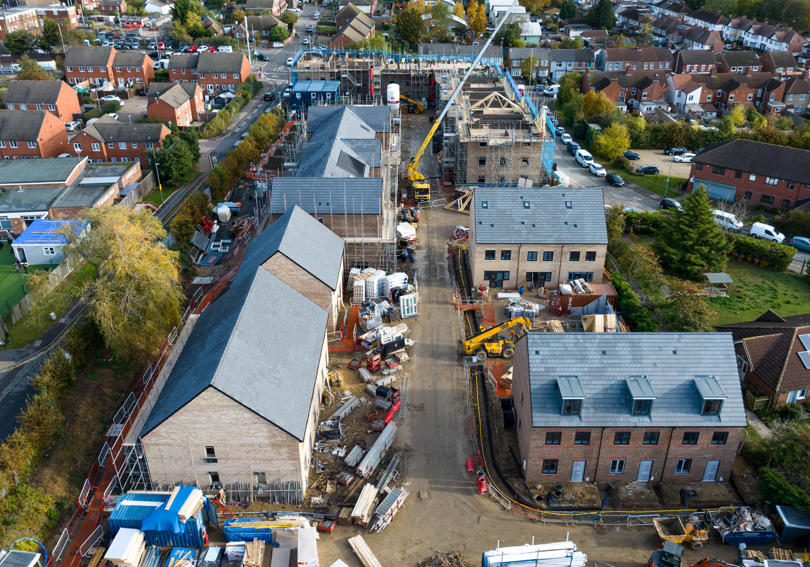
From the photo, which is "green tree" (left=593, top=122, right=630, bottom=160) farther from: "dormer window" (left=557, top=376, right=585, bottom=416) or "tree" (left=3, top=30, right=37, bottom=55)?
"tree" (left=3, top=30, right=37, bottom=55)

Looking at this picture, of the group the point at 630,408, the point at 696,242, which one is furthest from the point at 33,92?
the point at 630,408

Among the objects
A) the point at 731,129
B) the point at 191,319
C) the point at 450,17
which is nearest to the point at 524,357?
the point at 191,319

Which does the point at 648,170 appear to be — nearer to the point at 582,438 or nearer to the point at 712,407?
the point at 712,407

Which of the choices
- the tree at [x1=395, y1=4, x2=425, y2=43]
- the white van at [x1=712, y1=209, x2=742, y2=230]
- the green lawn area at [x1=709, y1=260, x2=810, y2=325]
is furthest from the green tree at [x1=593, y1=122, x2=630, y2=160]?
the tree at [x1=395, y1=4, x2=425, y2=43]

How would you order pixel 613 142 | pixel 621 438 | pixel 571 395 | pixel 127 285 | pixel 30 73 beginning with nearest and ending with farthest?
pixel 571 395, pixel 621 438, pixel 127 285, pixel 613 142, pixel 30 73

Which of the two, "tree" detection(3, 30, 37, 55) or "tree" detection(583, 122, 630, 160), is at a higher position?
"tree" detection(3, 30, 37, 55)

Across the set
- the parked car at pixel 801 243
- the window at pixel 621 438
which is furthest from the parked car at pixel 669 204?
the window at pixel 621 438

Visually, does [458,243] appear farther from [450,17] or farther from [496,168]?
[450,17]

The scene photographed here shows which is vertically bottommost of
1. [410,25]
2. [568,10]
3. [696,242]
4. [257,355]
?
[696,242]

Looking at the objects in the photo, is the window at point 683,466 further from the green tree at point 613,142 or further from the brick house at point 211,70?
the brick house at point 211,70
